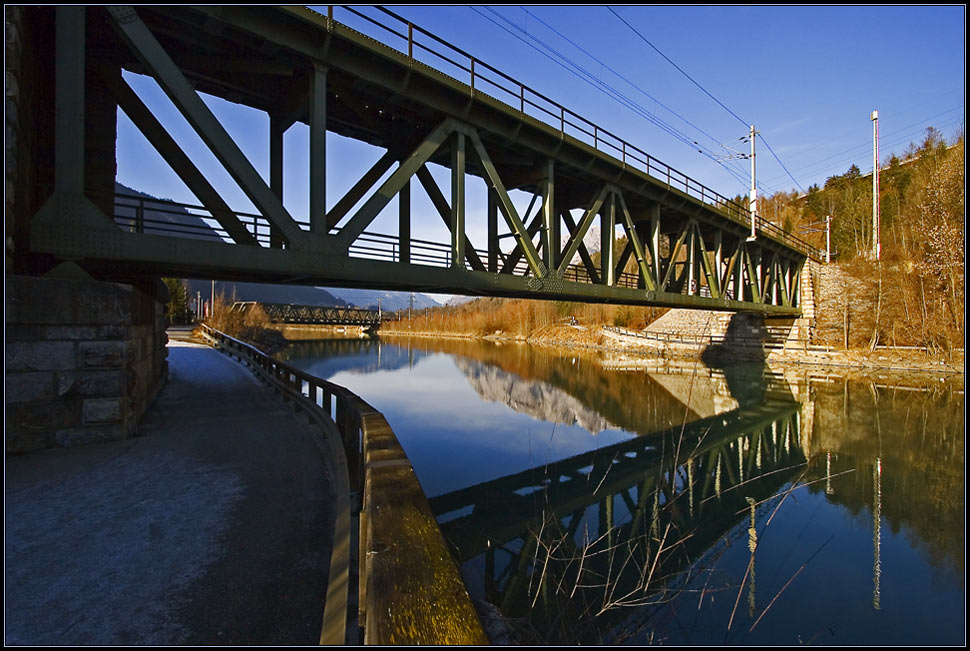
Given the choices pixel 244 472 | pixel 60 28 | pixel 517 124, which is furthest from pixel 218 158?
pixel 517 124

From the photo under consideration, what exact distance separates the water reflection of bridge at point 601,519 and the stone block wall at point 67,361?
5962 millimetres

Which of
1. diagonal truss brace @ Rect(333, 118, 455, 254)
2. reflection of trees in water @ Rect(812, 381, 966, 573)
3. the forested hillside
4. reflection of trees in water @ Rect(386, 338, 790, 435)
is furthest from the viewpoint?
the forested hillside

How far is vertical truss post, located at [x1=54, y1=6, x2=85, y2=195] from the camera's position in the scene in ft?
21.3

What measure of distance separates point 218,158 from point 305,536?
675 centimetres

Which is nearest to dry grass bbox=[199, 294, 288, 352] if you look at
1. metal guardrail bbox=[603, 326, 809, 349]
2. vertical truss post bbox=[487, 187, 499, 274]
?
vertical truss post bbox=[487, 187, 499, 274]

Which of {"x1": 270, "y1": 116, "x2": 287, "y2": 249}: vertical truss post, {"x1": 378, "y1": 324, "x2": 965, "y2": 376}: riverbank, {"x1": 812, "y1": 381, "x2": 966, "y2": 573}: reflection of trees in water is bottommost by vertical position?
{"x1": 812, "y1": 381, "x2": 966, "y2": 573}: reflection of trees in water

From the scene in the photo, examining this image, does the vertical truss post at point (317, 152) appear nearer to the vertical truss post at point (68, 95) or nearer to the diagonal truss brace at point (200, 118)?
the diagonal truss brace at point (200, 118)

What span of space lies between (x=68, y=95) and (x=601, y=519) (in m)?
11.5

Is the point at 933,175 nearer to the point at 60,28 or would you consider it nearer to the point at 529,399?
the point at 529,399

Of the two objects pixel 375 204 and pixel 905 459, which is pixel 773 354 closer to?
pixel 905 459

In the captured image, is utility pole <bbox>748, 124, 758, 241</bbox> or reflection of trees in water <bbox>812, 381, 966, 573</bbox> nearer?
reflection of trees in water <bbox>812, 381, 966, 573</bbox>

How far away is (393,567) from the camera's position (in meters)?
2.15

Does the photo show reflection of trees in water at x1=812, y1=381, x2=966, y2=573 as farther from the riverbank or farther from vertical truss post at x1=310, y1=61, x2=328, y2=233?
vertical truss post at x1=310, y1=61, x2=328, y2=233

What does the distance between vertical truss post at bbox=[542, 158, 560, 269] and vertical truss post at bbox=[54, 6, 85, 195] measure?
33.3 ft
